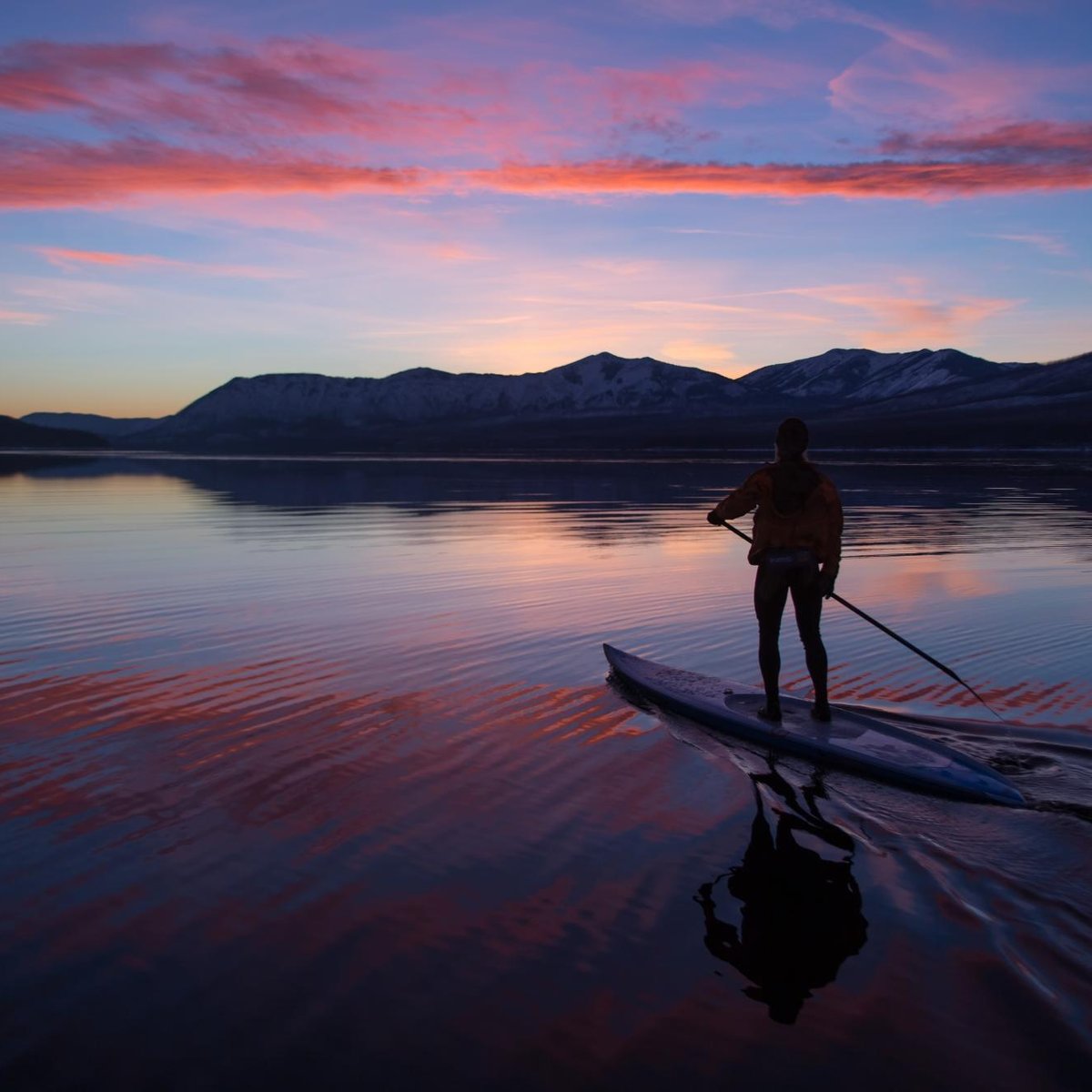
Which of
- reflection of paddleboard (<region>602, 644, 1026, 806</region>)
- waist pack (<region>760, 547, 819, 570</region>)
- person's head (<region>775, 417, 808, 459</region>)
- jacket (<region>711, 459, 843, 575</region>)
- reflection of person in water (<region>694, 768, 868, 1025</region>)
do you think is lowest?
reflection of person in water (<region>694, 768, 868, 1025</region>)

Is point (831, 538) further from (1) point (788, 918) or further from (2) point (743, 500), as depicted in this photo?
(1) point (788, 918)

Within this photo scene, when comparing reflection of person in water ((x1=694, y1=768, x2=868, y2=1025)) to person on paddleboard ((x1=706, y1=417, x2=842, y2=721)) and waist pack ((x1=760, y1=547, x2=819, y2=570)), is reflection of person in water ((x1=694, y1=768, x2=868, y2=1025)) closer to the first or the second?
person on paddleboard ((x1=706, y1=417, x2=842, y2=721))

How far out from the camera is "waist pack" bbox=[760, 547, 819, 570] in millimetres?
8203

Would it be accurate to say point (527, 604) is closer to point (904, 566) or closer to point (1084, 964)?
point (904, 566)

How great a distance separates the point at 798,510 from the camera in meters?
8.27

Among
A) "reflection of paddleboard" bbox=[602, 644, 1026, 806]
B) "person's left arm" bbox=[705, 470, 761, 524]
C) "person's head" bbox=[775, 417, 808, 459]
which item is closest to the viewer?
"reflection of paddleboard" bbox=[602, 644, 1026, 806]

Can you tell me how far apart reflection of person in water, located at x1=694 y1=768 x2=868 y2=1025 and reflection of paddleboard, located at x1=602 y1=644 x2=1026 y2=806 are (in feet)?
3.54

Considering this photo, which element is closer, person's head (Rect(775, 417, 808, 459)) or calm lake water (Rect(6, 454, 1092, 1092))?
calm lake water (Rect(6, 454, 1092, 1092))

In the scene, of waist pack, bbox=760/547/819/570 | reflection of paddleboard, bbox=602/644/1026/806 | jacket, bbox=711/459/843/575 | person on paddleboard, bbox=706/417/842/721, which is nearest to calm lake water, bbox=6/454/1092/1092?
reflection of paddleboard, bbox=602/644/1026/806

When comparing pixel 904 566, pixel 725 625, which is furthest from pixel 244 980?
pixel 904 566

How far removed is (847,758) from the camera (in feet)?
24.6

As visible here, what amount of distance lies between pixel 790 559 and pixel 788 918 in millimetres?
3676

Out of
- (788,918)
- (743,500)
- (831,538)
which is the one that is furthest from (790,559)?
(788,918)

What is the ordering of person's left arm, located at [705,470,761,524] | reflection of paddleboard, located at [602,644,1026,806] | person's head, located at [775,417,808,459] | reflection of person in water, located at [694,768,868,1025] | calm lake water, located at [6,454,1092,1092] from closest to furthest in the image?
calm lake water, located at [6,454,1092,1092] → reflection of person in water, located at [694,768,868,1025] → reflection of paddleboard, located at [602,644,1026,806] → person's head, located at [775,417,808,459] → person's left arm, located at [705,470,761,524]
